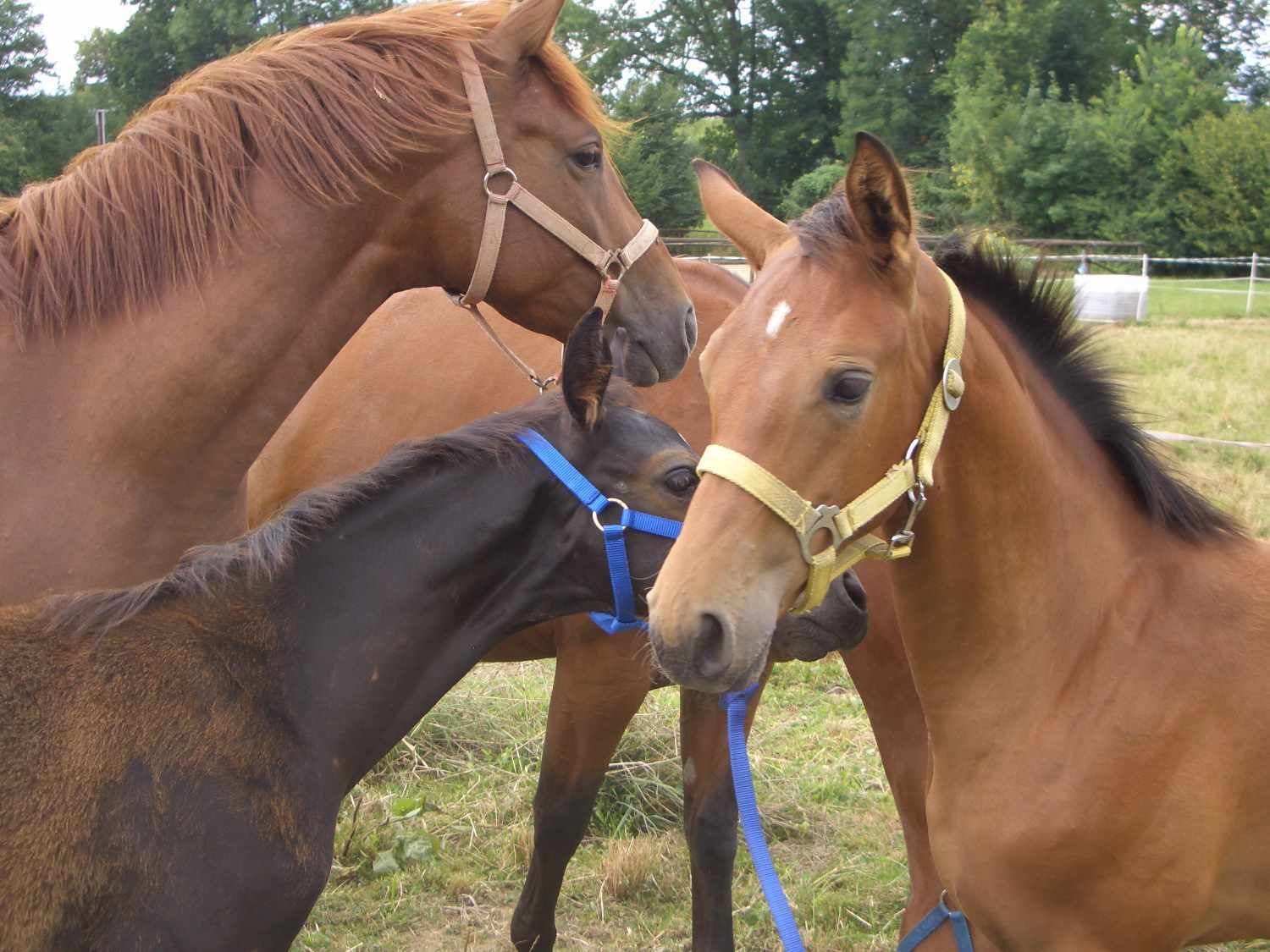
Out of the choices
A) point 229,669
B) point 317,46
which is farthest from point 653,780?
point 317,46

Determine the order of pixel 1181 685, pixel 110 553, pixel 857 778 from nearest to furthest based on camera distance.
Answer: pixel 1181 685, pixel 110 553, pixel 857 778

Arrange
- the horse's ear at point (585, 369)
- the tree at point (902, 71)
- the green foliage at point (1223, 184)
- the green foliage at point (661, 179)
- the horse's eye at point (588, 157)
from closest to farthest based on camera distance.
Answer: the horse's ear at point (585, 369)
the horse's eye at point (588, 157)
the green foliage at point (661, 179)
the green foliage at point (1223, 184)
the tree at point (902, 71)

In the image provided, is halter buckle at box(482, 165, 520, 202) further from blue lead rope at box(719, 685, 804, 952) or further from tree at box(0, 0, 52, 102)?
tree at box(0, 0, 52, 102)

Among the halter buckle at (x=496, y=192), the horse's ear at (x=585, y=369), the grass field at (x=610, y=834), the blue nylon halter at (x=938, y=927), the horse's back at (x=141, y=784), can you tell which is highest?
the halter buckle at (x=496, y=192)

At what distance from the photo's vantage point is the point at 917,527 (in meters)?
2.19

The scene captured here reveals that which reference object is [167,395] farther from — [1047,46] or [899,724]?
[1047,46]

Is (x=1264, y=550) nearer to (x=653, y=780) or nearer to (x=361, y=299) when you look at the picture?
(x=361, y=299)

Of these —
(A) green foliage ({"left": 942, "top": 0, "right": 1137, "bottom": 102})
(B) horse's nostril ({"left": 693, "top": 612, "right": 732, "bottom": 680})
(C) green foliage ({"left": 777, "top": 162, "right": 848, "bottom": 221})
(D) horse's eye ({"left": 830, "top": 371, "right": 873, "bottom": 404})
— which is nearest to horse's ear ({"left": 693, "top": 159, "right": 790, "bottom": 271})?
(D) horse's eye ({"left": 830, "top": 371, "right": 873, "bottom": 404})

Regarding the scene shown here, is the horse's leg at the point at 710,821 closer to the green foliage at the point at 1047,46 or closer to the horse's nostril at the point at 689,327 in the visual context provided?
the horse's nostril at the point at 689,327

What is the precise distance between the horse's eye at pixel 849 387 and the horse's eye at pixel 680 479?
0.69m

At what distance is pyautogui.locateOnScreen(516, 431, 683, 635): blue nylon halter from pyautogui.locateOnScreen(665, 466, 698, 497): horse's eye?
0.23 ft

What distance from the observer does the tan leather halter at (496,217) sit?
2.46 metres

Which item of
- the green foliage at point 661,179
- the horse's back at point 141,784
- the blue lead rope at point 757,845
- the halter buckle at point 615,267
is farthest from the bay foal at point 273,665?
the green foliage at point 661,179

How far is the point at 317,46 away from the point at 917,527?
1654mm
